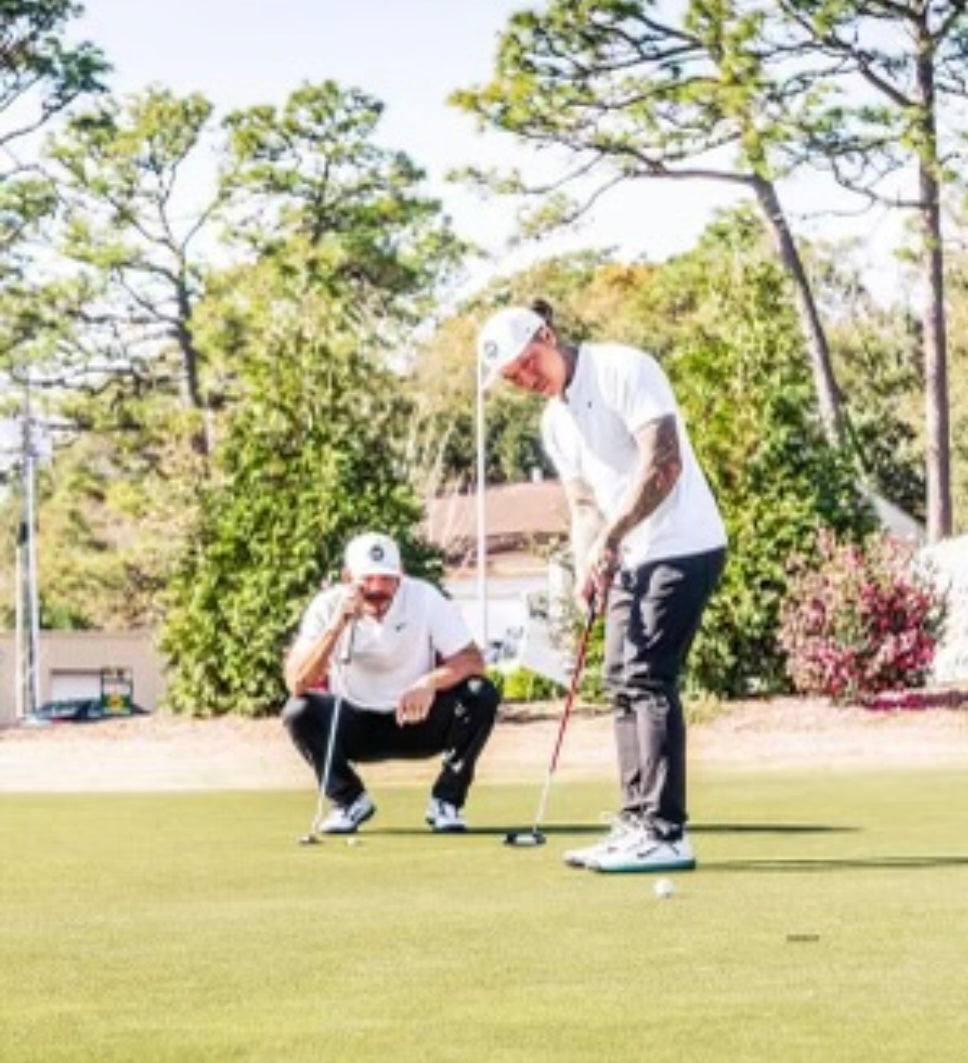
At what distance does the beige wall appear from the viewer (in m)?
64.0

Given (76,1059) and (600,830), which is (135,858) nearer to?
(600,830)

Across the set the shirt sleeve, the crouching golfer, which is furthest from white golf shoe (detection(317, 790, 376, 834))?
the shirt sleeve

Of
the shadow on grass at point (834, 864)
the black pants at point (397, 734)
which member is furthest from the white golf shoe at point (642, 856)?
the black pants at point (397, 734)

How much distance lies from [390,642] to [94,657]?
5412 centimetres

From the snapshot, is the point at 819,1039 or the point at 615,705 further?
the point at 615,705

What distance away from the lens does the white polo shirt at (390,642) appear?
10992mm

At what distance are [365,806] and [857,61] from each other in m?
23.9

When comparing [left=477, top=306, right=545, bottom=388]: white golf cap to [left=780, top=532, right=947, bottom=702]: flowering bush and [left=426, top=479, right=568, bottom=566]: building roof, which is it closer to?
[left=780, top=532, right=947, bottom=702]: flowering bush

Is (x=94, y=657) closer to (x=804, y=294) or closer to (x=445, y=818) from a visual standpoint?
(x=804, y=294)

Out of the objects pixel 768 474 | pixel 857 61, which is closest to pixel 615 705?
pixel 768 474

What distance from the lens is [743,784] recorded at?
14984mm

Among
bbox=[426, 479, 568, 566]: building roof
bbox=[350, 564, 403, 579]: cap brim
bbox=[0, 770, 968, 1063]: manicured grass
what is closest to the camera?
bbox=[0, 770, 968, 1063]: manicured grass

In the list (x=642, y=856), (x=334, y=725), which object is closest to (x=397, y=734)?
(x=334, y=725)

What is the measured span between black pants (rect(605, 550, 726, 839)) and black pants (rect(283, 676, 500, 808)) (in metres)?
2.35
